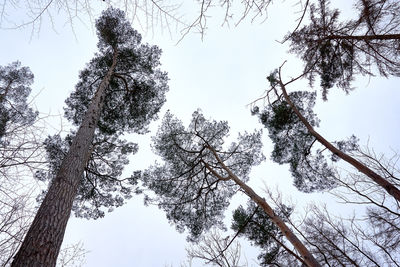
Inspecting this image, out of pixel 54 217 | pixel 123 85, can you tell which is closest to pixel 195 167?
pixel 123 85

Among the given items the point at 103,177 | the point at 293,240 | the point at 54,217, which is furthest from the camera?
the point at 103,177

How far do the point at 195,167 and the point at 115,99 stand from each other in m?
3.92

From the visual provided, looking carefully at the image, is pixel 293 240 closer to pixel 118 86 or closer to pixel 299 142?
pixel 299 142

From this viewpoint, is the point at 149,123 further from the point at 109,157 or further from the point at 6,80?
the point at 6,80

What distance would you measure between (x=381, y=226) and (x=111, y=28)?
10.9m

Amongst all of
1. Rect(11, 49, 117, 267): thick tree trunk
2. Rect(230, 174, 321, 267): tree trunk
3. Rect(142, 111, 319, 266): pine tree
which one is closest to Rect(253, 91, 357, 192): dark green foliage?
Rect(142, 111, 319, 266): pine tree

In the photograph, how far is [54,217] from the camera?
120 inches

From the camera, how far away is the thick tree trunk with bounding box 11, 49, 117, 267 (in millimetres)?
2537

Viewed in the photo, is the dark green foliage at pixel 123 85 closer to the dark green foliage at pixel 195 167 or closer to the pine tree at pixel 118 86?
the pine tree at pixel 118 86

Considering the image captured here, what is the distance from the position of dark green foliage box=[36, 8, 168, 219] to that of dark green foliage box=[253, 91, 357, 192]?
14.9 feet

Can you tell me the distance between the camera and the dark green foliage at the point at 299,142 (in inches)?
311

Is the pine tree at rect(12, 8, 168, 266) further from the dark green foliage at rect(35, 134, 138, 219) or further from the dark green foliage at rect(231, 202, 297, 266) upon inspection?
the dark green foliage at rect(231, 202, 297, 266)

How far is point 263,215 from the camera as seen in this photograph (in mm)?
8164

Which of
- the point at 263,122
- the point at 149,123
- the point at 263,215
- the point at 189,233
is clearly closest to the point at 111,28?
the point at 149,123
